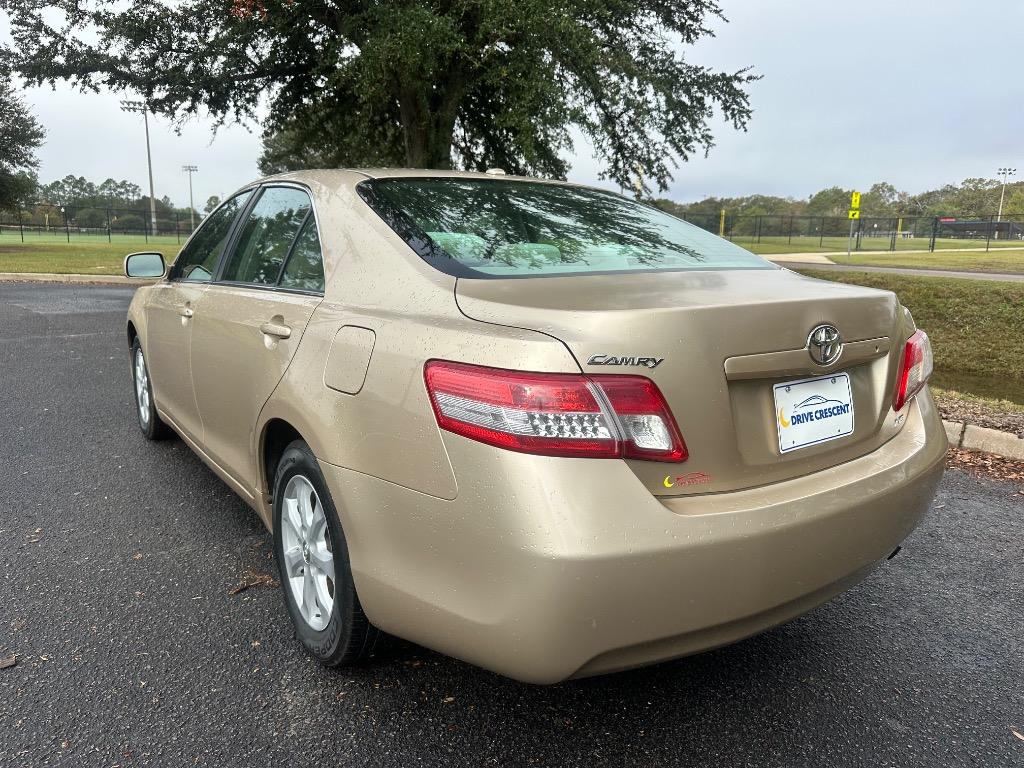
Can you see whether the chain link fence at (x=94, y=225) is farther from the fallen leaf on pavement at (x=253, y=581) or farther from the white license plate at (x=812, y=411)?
the white license plate at (x=812, y=411)

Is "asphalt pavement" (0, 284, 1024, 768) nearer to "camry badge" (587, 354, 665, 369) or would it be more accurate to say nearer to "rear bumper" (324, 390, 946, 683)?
"rear bumper" (324, 390, 946, 683)

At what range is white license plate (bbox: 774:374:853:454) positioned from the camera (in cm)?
187

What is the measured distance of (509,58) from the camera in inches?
496

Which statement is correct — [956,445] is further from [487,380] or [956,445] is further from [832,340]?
[487,380]

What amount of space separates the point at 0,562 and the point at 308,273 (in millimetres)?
1778

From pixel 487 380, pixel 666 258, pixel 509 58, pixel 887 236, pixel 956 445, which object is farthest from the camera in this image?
pixel 887 236

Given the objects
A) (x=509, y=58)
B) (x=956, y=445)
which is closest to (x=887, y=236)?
(x=509, y=58)

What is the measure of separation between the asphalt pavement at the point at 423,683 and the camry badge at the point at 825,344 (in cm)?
102

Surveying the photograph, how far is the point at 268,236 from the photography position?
293 cm

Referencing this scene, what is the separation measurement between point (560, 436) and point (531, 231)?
42.0 inches

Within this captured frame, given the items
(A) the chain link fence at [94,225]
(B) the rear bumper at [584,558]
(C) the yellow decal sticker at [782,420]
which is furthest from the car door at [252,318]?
(A) the chain link fence at [94,225]

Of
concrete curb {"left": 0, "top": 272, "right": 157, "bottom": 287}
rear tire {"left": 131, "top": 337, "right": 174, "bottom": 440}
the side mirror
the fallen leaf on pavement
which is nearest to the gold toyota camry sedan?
the fallen leaf on pavement

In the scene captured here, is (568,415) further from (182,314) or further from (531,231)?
(182,314)

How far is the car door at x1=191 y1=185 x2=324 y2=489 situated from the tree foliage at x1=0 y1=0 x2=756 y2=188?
9.69m
